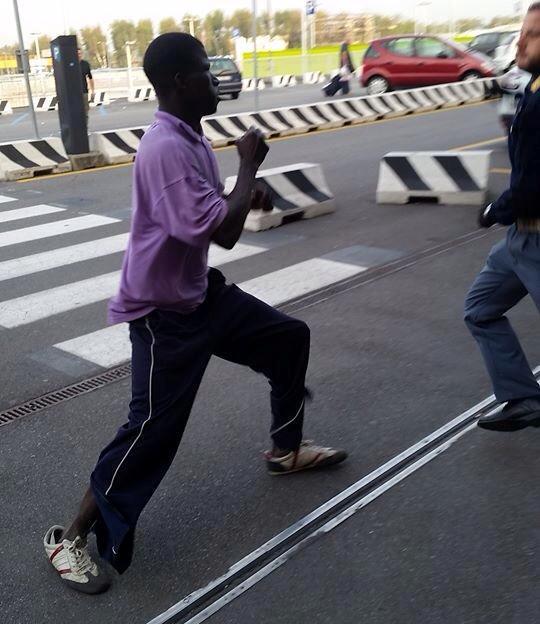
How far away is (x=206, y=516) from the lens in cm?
333

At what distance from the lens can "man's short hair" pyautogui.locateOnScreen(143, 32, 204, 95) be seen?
2646 millimetres

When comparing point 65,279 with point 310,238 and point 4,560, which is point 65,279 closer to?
point 310,238

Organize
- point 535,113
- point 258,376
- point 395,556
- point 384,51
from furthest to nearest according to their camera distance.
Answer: point 384,51 → point 258,376 → point 535,113 → point 395,556

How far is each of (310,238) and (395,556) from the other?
5400 millimetres

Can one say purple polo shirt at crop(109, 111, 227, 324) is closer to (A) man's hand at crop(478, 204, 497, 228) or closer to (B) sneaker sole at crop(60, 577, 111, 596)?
(B) sneaker sole at crop(60, 577, 111, 596)

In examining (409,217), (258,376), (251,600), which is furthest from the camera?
(409,217)

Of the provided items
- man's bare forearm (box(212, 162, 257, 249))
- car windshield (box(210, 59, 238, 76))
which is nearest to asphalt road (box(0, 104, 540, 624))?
man's bare forearm (box(212, 162, 257, 249))

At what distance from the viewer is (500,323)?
3.79 meters

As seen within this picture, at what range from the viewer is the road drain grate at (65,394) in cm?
439

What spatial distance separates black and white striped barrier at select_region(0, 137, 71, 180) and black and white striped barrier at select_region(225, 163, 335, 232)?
16.9 feet

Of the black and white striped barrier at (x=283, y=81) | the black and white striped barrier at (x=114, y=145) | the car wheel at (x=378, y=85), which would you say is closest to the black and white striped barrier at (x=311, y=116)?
the black and white striped barrier at (x=114, y=145)

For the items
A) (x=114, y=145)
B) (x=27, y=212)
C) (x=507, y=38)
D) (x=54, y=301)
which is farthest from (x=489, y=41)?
(x=54, y=301)

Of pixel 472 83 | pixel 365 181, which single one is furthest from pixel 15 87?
pixel 365 181

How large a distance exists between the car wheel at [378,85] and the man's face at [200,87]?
77.5 feet
